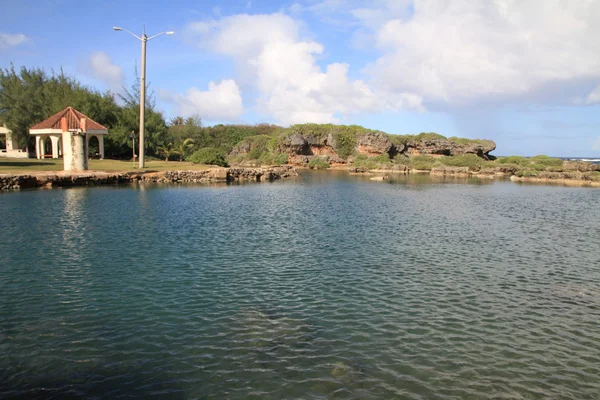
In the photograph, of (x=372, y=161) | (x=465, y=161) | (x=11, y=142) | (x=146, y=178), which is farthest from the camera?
(x=372, y=161)

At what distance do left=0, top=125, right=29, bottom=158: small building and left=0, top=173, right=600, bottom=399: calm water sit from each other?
37.5 metres

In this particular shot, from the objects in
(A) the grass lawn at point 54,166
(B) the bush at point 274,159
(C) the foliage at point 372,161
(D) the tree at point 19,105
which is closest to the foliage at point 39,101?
(D) the tree at point 19,105

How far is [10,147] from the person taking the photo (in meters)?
57.5

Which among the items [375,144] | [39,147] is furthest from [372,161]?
[39,147]

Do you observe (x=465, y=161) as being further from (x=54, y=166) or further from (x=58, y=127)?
(x=54, y=166)

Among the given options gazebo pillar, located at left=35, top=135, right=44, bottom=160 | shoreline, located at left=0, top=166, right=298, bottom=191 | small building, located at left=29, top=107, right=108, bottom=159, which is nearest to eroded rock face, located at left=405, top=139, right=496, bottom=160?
shoreline, located at left=0, top=166, right=298, bottom=191

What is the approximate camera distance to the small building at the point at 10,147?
5322 cm

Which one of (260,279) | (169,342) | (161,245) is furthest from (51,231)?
(169,342)

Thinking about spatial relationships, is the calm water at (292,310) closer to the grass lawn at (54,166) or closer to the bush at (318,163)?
the grass lawn at (54,166)

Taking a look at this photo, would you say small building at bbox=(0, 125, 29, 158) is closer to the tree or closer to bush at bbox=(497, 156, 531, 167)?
the tree

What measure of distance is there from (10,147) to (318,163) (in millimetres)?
53649

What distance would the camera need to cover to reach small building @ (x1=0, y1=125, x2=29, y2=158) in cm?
5322

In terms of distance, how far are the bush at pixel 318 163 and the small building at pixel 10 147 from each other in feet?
171

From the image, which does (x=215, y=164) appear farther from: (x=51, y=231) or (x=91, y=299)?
(x=91, y=299)
